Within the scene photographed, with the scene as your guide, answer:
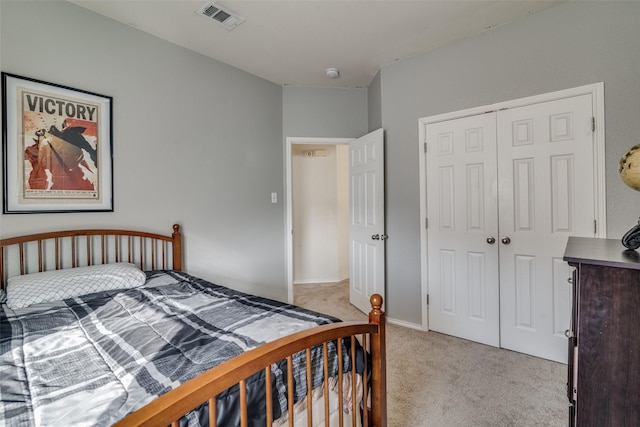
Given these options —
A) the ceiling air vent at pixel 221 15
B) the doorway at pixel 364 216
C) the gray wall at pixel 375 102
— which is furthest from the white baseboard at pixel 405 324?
the ceiling air vent at pixel 221 15

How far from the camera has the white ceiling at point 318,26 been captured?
2041 mm

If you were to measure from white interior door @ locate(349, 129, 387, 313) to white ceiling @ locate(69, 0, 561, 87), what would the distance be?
794 millimetres

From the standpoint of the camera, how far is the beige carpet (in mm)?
1627

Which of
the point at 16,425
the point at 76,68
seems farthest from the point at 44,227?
the point at 16,425

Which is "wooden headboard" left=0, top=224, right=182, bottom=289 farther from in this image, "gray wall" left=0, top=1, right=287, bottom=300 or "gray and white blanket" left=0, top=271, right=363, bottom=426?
"gray and white blanket" left=0, top=271, right=363, bottom=426

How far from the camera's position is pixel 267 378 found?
0.82 meters

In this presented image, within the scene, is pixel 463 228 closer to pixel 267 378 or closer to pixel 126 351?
pixel 267 378

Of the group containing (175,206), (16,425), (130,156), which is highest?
(130,156)

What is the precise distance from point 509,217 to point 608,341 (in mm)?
1682

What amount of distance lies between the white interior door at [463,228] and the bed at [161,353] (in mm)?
1652

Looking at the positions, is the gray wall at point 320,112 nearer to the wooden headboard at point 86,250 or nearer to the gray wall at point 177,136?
the gray wall at point 177,136

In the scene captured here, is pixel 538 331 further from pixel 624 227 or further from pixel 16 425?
pixel 16 425

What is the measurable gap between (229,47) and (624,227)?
3235 millimetres

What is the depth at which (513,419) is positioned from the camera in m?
1.61
